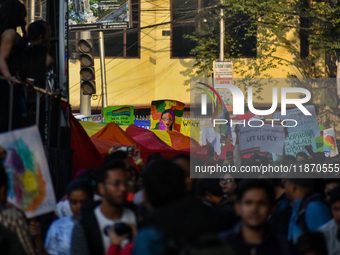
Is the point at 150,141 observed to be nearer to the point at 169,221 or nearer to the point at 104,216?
the point at 104,216

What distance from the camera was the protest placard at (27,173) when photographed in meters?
5.91

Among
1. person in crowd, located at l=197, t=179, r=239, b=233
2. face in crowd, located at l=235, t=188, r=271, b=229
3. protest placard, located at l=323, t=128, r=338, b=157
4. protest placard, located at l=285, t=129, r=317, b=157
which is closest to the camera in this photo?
face in crowd, located at l=235, t=188, r=271, b=229

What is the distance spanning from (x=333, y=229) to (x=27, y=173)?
2315 millimetres

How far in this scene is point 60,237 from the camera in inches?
217

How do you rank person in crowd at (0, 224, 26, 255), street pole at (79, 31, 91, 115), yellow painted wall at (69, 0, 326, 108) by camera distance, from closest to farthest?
person in crowd at (0, 224, 26, 255) → street pole at (79, 31, 91, 115) → yellow painted wall at (69, 0, 326, 108)

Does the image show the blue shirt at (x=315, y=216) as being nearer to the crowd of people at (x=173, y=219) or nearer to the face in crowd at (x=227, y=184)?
the crowd of people at (x=173, y=219)

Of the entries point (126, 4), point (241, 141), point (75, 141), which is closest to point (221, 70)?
point (126, 4)

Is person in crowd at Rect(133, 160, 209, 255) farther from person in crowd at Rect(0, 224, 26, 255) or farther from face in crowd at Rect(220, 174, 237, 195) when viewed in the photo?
face in crowd at Rect(220, 174, 237, 195)

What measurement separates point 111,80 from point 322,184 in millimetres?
29482

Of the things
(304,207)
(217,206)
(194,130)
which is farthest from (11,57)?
(194,130)

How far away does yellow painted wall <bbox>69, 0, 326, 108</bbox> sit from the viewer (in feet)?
114

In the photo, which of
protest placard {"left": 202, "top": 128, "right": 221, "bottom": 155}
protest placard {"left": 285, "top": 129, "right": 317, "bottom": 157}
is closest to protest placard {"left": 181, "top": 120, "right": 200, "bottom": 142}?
protest placard {"left": 202, "top": 128, "right": 221, "bottom": 155}

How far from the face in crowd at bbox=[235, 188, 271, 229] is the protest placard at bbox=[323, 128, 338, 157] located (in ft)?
50.3

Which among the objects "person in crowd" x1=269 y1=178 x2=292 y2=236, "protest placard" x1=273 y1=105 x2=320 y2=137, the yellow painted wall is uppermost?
the yellow painted wall
